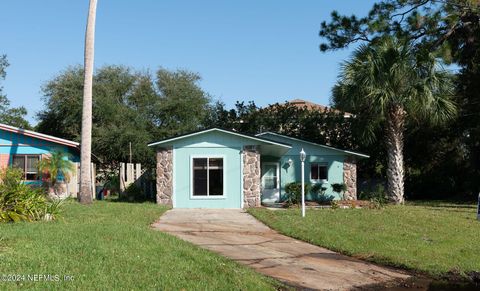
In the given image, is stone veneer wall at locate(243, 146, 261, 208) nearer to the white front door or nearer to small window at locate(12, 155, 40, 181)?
the white front door

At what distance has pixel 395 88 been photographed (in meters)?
21.3

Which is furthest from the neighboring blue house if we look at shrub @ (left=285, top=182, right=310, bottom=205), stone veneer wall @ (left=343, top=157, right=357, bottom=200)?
stone veneer wall @ (left=343, top=157, right=357, bottom=200)

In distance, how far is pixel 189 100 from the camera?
37594 mm

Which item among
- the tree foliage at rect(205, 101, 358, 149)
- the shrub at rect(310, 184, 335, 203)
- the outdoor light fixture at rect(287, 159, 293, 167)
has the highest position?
the tree foliage at rect(205, 101, 358, 149)

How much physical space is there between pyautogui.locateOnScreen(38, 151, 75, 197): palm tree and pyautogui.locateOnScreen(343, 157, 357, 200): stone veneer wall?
1349cm

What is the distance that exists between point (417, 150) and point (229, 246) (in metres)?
22.1

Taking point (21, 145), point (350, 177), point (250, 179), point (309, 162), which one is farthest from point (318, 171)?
Result: point (21, 145)

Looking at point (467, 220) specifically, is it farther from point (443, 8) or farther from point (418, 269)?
point (443, 8)

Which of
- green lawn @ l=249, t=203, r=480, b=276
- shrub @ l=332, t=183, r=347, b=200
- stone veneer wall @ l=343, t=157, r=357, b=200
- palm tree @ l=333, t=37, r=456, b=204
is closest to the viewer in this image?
green lawn @ l=249, t=203, r=480, b=276

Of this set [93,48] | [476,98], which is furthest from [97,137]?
[476,98]

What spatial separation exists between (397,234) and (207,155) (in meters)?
9.99

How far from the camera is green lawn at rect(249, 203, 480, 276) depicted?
9922 millimetres

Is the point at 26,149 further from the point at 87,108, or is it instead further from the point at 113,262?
the point at 113,262

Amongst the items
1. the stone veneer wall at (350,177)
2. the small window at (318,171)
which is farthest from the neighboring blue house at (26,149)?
the stone veneer wall at (350,177)
